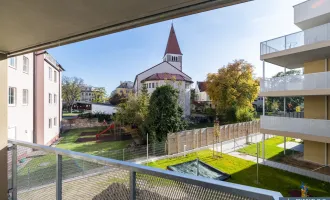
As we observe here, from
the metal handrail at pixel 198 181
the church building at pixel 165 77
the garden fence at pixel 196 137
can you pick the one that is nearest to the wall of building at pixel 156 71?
the church building at pixel 165 77

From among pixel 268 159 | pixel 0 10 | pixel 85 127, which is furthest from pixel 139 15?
pixel 85 127

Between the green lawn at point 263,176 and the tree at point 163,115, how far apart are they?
178 cm

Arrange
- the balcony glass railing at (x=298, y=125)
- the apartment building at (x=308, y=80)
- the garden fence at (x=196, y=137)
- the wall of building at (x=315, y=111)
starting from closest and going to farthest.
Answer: the balcony glass railing at (x=298, y=125), the apartment building at (x=308, y=80), the wall of building at (x=315, y=111), the garden fence at (x=196, y=137)

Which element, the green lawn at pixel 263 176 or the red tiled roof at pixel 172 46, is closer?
the green lawn at pixel 263 176

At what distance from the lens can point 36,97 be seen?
29.2ft

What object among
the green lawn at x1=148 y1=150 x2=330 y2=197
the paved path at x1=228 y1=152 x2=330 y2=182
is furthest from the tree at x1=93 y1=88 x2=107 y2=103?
the paved path at x1=228 y1=152 x2=330 y2=182

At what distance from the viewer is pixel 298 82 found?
717 cm

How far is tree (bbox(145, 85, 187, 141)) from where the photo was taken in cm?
938

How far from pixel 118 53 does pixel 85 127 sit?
46.7ft

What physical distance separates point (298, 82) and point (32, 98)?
36.8ft

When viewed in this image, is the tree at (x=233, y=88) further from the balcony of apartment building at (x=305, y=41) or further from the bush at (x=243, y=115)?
the balcony of apartment building at (x=305, y=41)

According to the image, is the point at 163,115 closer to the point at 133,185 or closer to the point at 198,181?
the point at 133,185

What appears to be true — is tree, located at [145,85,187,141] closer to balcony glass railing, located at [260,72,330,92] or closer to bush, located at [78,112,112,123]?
balcony glass railing, located at [260,72,330,92]

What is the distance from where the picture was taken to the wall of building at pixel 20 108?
6715 millimetres
